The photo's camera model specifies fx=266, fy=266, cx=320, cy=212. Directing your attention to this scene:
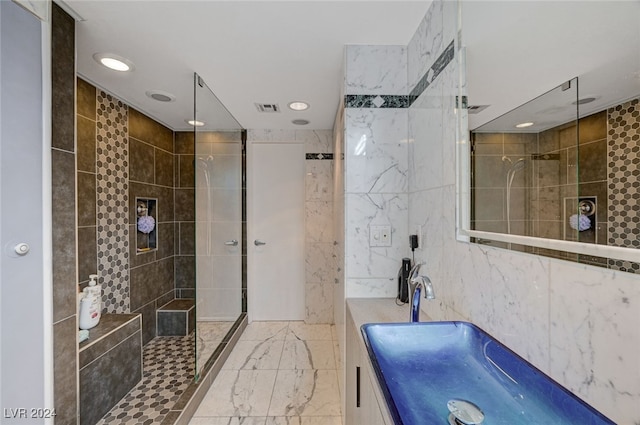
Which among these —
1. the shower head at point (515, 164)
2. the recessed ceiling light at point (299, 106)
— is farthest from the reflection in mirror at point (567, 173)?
the recessed ceiling light at point (299, 106)

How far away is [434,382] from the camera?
81 cm

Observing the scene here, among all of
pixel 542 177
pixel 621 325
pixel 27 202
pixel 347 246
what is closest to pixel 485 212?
pixel 542 177

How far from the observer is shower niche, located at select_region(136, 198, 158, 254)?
2.76 meters

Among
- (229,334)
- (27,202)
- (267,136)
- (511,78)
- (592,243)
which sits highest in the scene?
(267,136)

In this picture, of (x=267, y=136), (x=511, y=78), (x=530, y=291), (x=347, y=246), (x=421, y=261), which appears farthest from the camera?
(x=267, y=136)

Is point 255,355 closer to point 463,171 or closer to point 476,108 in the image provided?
point 463,171

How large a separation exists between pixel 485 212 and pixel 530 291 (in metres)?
0.32

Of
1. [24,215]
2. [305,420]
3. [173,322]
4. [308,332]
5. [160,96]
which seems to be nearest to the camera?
[24,215]

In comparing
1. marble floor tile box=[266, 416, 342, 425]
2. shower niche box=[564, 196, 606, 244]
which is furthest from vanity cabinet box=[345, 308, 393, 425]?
shower niche box=[564, 196, 606, 244]

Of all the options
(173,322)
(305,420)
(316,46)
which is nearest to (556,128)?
(316,46)

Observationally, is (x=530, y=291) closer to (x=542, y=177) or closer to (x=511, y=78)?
(x=542, y=177)

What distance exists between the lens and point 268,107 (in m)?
2.66

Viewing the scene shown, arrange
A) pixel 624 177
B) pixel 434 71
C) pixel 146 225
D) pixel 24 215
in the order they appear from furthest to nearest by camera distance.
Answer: pixel 146 225, pixel 434 71, pixel 24 215, pixel 624 177

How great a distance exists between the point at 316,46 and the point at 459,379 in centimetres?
183
